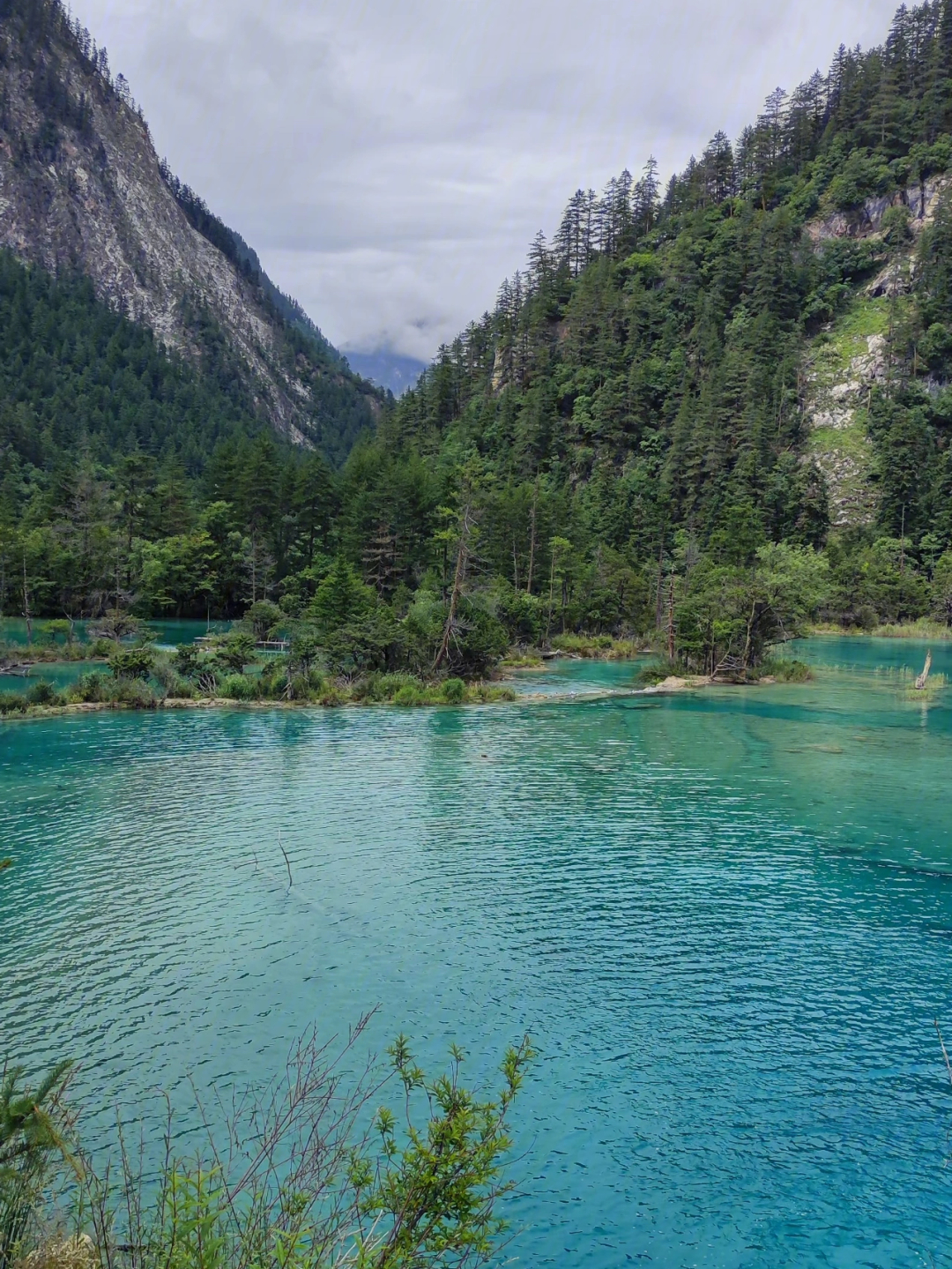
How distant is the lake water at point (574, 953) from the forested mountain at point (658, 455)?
2220 centimetres

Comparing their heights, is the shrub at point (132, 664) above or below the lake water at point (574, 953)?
above

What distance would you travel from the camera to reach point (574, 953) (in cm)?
1692

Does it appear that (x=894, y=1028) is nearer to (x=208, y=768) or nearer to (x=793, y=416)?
(x=208, y=768)

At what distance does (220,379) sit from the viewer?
194 metres

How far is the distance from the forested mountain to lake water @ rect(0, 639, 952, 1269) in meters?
22.2

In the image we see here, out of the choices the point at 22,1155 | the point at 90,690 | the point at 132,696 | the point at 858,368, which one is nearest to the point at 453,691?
the point at 132,696

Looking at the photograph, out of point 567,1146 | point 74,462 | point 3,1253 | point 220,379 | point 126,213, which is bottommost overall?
point 567,1146

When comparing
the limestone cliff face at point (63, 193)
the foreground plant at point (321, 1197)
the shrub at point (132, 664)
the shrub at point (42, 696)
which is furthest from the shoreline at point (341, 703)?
the limestone cliff face at point (63, 193)

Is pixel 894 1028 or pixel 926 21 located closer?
pixel 894 1028

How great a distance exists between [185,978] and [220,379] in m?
196

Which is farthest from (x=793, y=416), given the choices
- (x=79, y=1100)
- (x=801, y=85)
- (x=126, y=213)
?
(x=126, y=213)

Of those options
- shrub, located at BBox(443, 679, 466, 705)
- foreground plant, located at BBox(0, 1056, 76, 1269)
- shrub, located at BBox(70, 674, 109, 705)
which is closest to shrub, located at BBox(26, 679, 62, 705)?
shrub, located at BBox(70, 674, 109, 705)

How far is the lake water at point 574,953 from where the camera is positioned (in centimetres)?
1096

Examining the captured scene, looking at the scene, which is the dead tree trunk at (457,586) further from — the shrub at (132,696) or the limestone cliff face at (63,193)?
the limestone cliff face at (63,193)
